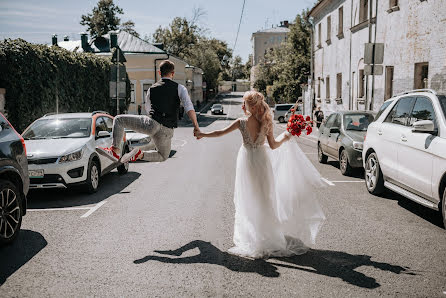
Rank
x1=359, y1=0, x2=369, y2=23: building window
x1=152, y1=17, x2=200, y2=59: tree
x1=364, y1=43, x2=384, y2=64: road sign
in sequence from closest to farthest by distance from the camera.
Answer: x1=364, y1=43, x2=384, y2=64: road sign < x1=359, y1=0, x2=369, y2=23: building window < x1=152, y1=17, x2=200, y2=59: tree

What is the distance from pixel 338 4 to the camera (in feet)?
86.9

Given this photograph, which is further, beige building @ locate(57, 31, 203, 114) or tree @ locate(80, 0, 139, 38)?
tree @ locate(80, 0, 139, 38)

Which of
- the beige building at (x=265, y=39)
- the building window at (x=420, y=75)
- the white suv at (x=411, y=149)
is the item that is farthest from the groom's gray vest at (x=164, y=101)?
the beige building at (x=265, y=39)

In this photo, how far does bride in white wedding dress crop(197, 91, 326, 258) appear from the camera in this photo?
16.1 ft

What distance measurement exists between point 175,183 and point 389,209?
15.4 ft

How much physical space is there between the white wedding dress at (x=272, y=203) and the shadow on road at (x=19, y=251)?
2.35 m

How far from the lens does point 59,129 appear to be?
947cm

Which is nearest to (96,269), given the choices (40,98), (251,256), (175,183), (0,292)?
(0,292)

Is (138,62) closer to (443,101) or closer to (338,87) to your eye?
(338,87)

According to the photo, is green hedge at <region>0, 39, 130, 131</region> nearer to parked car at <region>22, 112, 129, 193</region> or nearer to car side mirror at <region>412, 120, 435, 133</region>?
parked car at <region>22, 112, 129, 193</region>

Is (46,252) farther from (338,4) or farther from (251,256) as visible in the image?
(338,4)

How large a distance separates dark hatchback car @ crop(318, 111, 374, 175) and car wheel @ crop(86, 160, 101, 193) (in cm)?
580

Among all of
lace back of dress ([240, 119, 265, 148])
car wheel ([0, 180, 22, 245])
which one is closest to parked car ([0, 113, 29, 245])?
car wheel ([0, 180, 22, 245])

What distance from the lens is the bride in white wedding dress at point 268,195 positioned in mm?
4906
